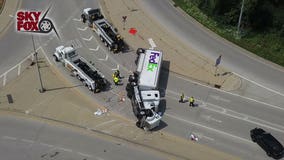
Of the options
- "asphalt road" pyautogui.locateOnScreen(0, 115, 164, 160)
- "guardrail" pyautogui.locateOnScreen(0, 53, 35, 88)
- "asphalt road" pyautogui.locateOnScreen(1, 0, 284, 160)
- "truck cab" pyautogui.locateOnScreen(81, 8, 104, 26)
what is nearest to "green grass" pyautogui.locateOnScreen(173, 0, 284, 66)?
"asphalt road" pyautogui.locateOnScreen(1, 0, 284, 160)

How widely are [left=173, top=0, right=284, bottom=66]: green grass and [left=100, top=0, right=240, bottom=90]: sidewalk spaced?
23.6 feet

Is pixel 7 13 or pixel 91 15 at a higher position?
pixel 7 13

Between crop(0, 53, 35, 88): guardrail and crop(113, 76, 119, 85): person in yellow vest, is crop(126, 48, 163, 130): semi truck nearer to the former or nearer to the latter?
crop(113, 76, 119, 85): person in yellow vest

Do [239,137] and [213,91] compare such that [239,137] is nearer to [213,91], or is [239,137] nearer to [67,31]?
[213,91]

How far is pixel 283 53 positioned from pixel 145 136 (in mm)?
28076

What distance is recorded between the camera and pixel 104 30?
208 ft

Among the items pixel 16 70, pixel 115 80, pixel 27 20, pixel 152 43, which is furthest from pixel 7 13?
pixel 115 80

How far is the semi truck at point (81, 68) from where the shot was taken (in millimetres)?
55188

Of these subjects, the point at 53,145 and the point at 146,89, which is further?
the point at 146,89

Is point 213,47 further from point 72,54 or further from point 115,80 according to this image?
point 72,54

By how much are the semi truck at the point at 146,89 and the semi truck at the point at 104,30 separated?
369 cm

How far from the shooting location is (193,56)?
207 ft

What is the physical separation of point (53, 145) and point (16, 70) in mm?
15617

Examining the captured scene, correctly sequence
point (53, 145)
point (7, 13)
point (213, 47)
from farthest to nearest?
point (7, 13) < point (213, 47) < point (53, 145)
